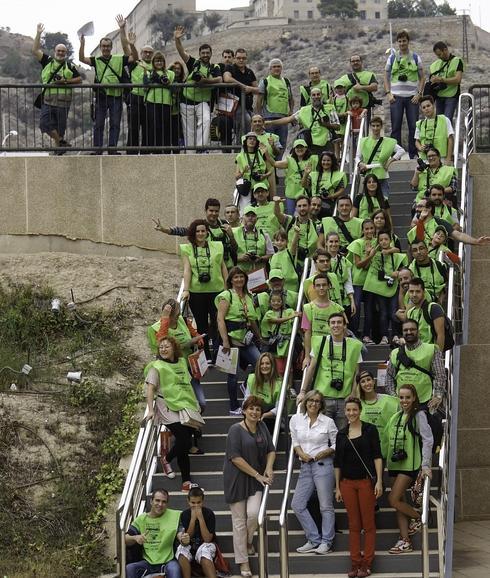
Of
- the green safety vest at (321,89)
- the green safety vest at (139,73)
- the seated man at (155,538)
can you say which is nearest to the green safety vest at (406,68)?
the green safety vest at (321,89)

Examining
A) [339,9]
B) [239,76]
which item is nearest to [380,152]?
[239,76]

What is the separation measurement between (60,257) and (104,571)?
7.01 meters

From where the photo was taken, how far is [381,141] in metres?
19.4

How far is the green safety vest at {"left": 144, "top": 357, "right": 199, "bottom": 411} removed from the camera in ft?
49.6

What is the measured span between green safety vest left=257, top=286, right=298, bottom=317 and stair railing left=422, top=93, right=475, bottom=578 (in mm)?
1703

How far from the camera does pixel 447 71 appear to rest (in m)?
21.0

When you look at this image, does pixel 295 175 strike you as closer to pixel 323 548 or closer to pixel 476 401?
pixel 476 401

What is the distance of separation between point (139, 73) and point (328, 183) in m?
4.40

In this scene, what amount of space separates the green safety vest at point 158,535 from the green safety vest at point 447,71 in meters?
9.33

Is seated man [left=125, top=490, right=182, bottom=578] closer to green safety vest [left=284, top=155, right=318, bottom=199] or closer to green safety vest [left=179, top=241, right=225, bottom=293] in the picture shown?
green safety vest [left=179, top=241, right=225, bottom=293]

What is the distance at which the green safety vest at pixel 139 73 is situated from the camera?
21734mm

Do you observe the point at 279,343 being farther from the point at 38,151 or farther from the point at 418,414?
the point at 38,151

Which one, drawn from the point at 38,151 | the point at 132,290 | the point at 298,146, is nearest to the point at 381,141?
the point at 298,146

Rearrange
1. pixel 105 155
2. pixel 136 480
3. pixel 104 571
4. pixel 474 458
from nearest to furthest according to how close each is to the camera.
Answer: pixel 136 480
pixel 104 571
pixel 474 458
pixel 105 155
